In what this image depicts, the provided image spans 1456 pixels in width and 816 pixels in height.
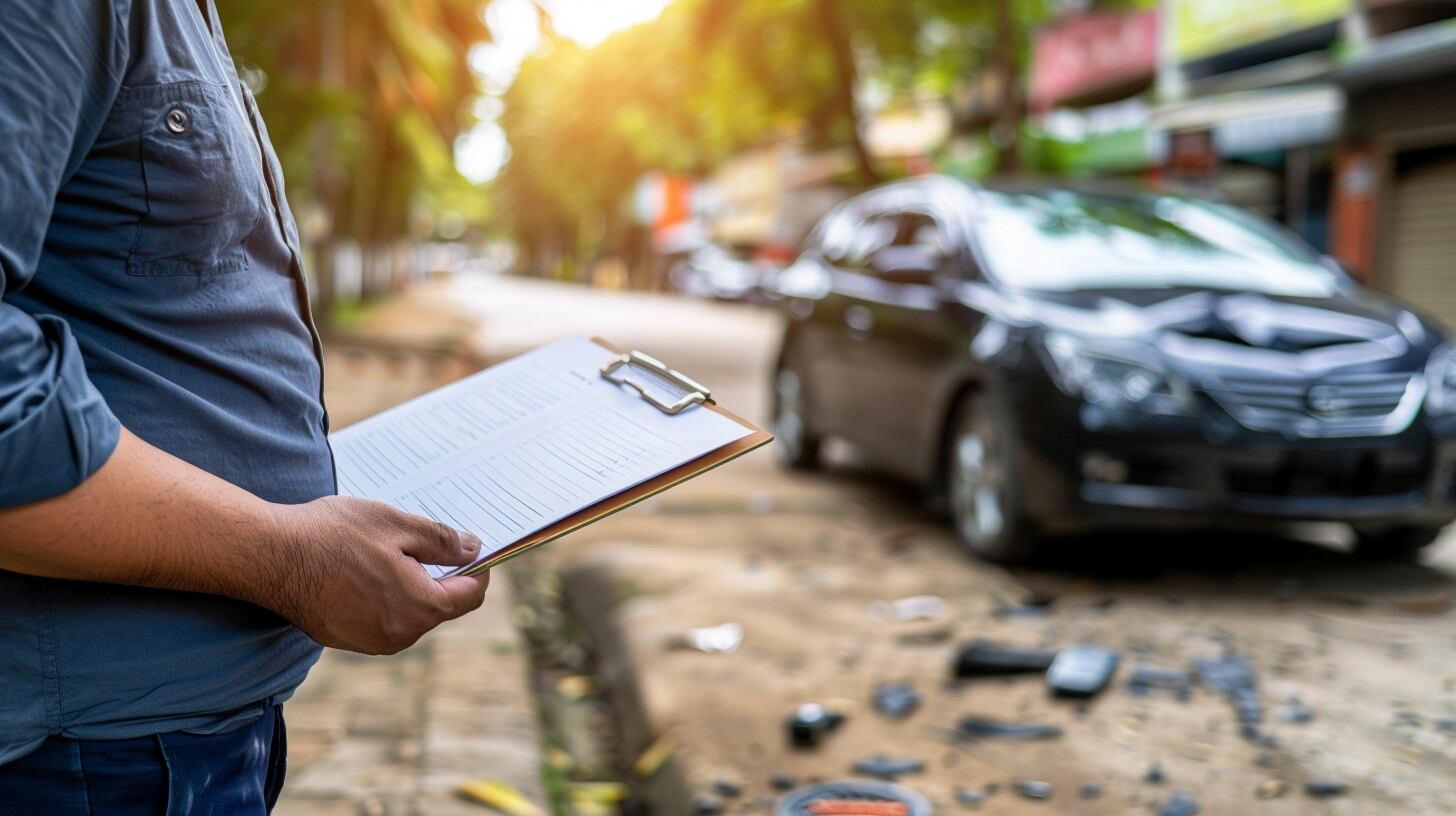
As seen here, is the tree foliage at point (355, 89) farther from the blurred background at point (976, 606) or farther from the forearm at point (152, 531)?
the forearm at point (152, 531)

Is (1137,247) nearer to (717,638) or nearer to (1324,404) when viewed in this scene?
(1324,404)

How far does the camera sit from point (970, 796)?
3.40 m

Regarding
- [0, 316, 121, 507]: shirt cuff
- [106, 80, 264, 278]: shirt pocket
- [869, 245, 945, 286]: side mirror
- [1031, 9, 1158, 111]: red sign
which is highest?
[1031, 9, 1158, 111]: red sign

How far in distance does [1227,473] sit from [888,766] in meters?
2.10

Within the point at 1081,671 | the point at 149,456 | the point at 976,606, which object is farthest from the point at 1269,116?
the point at 149,456

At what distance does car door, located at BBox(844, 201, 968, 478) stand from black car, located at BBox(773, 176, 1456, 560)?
0.01m

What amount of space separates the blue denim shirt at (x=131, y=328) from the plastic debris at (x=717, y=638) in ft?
11.0

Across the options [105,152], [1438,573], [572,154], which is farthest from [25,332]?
[572,154]

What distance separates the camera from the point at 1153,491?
5168 millimetres

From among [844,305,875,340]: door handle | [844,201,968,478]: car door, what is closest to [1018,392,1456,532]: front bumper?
[844,201,968,478]: car door

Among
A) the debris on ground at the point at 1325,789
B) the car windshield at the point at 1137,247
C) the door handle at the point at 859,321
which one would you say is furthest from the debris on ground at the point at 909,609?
the door handle at the point at 859,321

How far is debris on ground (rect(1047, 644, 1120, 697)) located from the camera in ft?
13.3

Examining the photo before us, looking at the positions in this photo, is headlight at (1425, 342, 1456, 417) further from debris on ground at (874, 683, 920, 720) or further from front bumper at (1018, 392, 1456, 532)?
debris on ground at (874, 683, 920, 720)

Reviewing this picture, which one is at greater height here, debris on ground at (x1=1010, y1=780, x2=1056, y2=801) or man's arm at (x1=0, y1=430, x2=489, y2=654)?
man's arm at (x1=0, y1=430, x2=489, y2=654)
